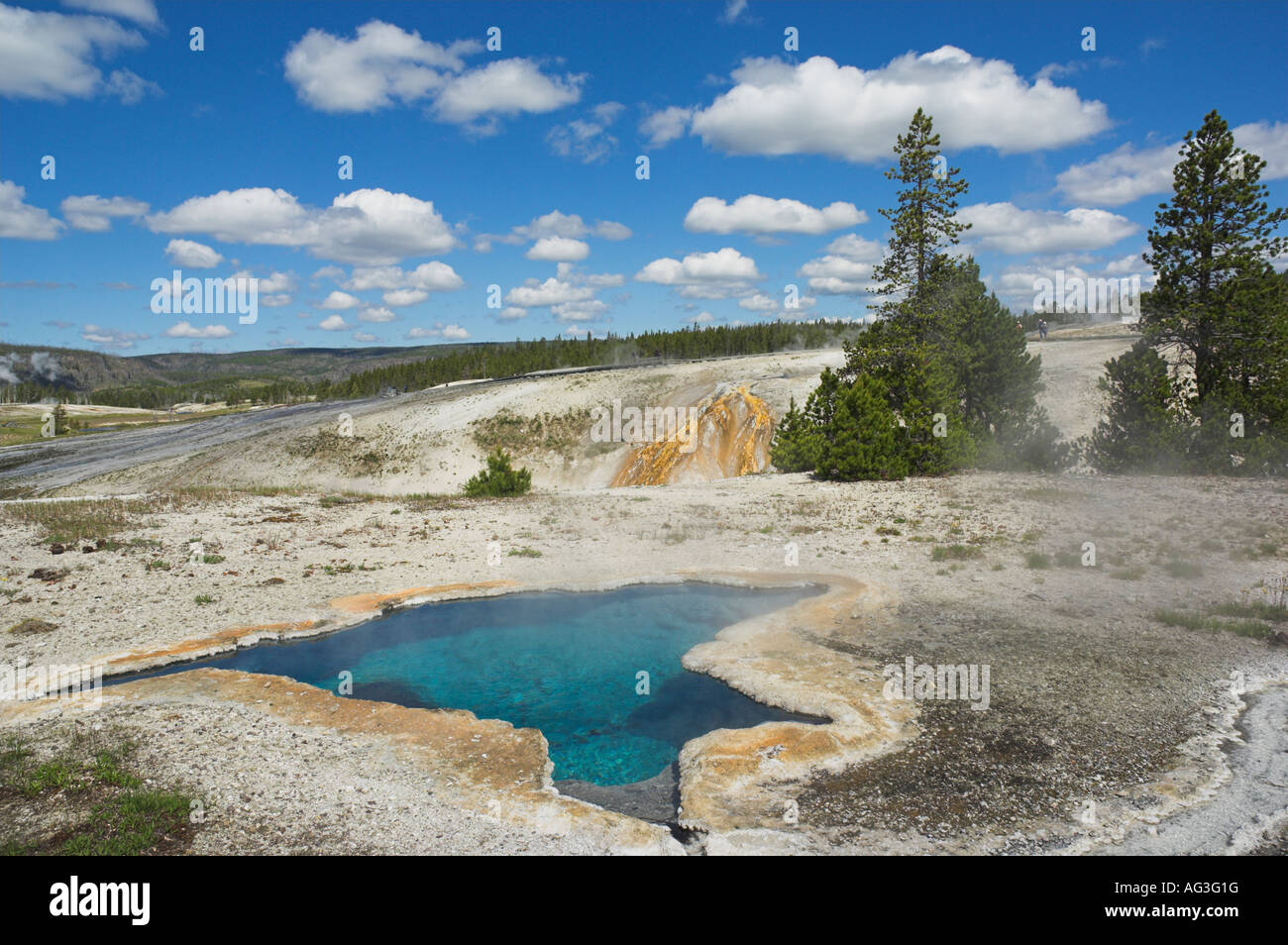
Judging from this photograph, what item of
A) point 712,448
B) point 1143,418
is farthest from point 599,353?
point 1143,418

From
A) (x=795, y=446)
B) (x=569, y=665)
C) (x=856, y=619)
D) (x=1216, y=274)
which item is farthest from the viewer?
(x=795, y=446)

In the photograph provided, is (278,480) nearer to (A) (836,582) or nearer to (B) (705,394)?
(B) (705,394)

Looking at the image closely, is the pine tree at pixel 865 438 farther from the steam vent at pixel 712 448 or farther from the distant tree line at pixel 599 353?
the distant tree line at pixel 599 353

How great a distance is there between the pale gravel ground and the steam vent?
10540 mm

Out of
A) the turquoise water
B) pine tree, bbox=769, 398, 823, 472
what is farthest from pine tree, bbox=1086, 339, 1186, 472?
the turquoise water

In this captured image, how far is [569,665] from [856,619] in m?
6.12

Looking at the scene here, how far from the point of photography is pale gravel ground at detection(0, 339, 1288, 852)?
7871mm

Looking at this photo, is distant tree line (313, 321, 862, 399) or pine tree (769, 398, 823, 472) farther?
distant tree line (313, 321, 862, 399)

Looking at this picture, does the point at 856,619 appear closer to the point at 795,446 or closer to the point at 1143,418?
the point at 1143,418

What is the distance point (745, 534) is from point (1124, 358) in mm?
15527

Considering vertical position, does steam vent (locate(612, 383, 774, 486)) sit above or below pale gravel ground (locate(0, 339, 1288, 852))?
above

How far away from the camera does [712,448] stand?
43344mm

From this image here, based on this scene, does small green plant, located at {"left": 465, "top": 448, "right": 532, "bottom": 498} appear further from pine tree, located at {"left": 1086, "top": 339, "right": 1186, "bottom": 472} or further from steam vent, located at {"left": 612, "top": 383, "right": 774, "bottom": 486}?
pine tree, located at {"left": 1086, "top": 339, "right": 1186, "bottom": 472}

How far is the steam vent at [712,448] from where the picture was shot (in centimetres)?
4172
